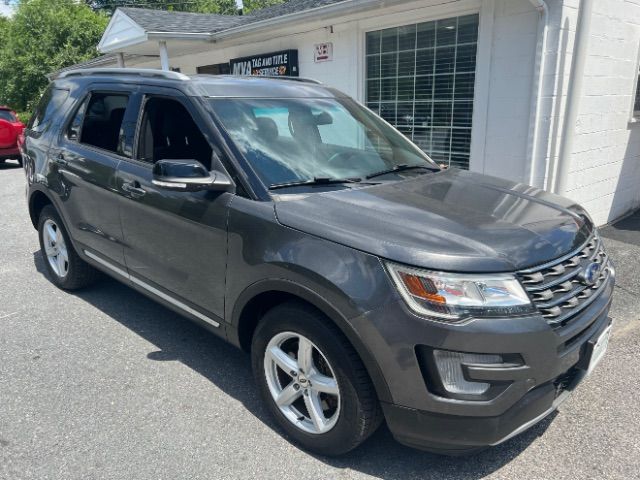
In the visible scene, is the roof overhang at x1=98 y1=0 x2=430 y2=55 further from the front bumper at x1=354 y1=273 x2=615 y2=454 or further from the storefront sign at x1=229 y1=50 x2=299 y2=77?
the front bumper at x1=354 y1=273 x2=615 y2=454

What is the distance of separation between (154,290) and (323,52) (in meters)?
6.02

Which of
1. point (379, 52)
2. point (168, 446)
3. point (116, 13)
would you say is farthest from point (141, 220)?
point (116, 13)

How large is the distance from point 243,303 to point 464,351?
1230 millimetres

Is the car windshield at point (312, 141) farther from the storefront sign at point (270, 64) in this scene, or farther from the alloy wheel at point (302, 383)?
the storefront sign at point (270, 64)

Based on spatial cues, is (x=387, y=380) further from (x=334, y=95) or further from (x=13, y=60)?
(x=13, y=60)

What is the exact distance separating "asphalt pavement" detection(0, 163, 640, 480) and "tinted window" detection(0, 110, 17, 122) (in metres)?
12.0

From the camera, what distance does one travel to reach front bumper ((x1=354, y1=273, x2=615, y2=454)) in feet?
6.64

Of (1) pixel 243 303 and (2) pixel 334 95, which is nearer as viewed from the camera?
(1) pixel 243 303

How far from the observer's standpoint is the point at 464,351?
2023 mm

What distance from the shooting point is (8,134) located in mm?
13773

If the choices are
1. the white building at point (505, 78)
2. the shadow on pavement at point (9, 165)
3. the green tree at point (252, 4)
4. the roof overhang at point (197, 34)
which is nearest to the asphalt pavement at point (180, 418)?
the white building at point (505, 78)

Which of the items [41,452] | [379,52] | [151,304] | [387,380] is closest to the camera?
[387,380]

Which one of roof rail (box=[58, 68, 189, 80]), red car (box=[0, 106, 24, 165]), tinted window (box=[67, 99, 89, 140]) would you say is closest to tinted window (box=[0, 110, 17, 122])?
red car (box=[0, 106, 24, 165])

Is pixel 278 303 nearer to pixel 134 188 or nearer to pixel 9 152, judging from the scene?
pixel 134 188
